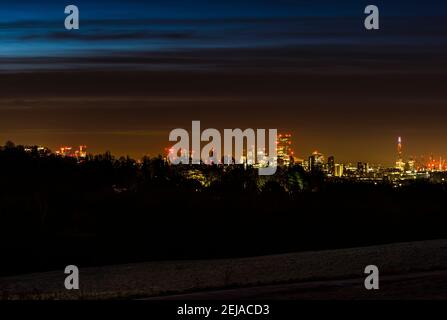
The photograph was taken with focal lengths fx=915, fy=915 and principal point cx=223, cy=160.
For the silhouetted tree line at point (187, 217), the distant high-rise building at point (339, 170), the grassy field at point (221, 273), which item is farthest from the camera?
the distant high-rise building at point (339, 170)

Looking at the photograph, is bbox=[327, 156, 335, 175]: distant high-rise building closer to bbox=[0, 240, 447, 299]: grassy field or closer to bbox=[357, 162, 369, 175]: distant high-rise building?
bbox=[357, 162, 369, 175]: distant high-rise building

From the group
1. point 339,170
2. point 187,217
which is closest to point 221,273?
point 187,217

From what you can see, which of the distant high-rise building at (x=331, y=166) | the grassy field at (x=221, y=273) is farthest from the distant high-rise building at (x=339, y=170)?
the grassy field at (x=221, y=273)

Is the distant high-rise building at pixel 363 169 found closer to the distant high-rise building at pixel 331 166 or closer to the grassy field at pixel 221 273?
the distant high-rise building at pixel 331 166

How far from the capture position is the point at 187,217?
149 feet

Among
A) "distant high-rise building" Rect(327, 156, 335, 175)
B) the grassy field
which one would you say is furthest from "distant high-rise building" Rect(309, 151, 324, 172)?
the grassy field

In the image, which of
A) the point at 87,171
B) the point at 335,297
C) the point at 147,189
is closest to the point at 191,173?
the point at 87,171

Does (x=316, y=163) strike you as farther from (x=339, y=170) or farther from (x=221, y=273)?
(x=221, y=273)

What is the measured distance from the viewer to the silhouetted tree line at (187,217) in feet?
118

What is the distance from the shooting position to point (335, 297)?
639 inches

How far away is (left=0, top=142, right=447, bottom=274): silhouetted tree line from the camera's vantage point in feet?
118

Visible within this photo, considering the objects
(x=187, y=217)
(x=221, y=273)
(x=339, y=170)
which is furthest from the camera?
(x=339, y=170)

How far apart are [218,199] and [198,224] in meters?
7.85
